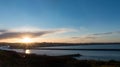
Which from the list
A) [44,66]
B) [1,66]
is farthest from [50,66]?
[1,66]

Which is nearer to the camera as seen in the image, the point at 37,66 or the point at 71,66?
the point at 37,66

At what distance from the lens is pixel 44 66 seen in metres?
29.9

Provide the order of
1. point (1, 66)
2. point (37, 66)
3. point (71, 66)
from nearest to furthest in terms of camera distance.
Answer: point (1, 66) → point (37, 66) → point (71, 66)

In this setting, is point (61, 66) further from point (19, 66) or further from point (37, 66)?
point (19, 66)

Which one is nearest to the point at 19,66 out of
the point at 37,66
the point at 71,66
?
the point at 37,66

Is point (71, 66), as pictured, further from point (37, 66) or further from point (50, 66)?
point (37, 66)

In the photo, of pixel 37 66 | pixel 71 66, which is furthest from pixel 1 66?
pixel 71 66

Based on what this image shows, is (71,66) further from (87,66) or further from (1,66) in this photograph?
(1,66)

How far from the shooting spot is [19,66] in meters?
26.7

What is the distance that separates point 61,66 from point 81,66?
10.2 feet

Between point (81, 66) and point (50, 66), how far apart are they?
15.7ft

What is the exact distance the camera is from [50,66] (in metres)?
30.8

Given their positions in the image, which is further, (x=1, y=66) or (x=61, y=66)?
(x=61, y=66)

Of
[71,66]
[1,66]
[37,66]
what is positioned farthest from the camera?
[71,66]
